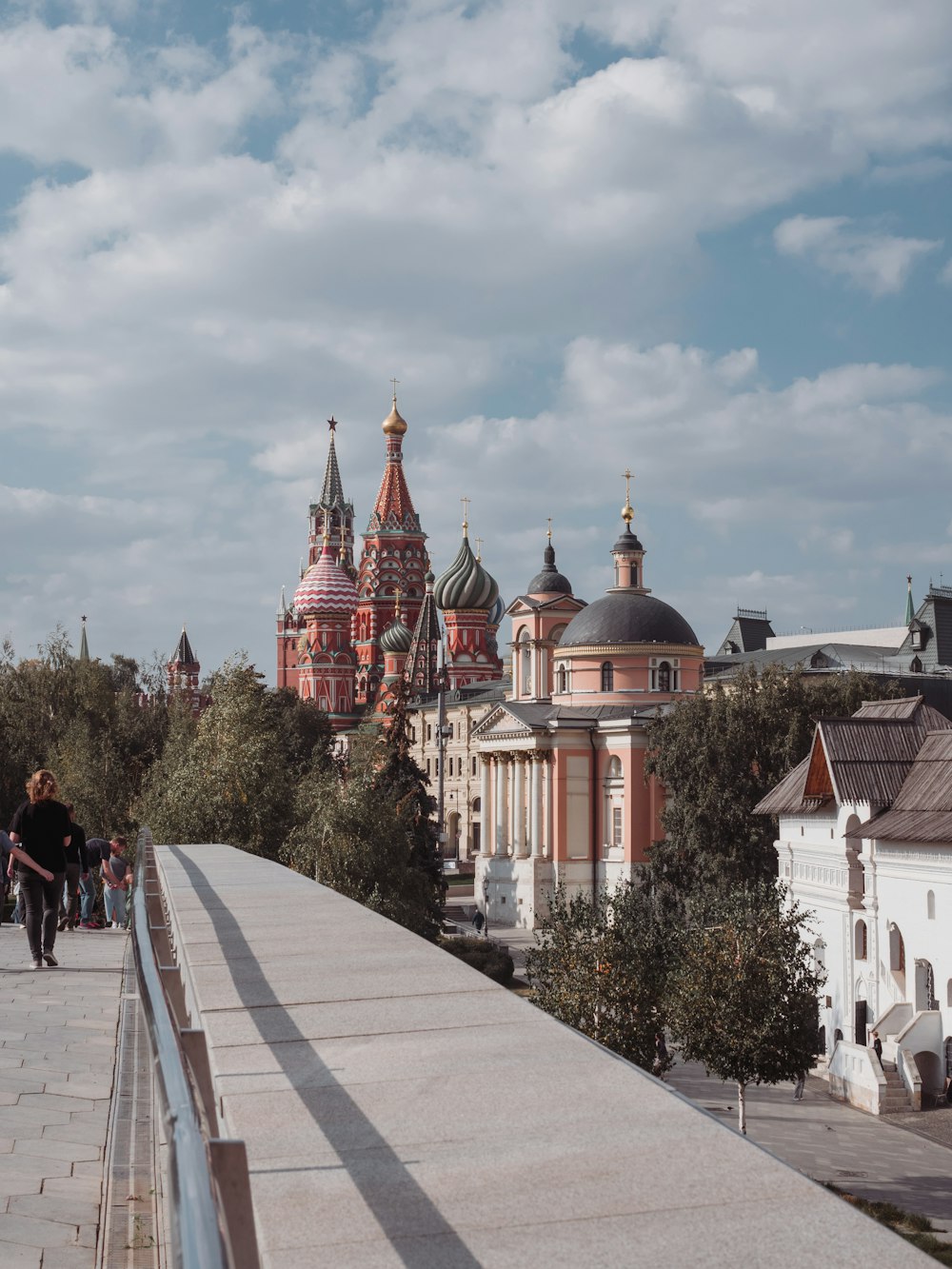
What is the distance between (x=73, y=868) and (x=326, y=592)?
302ft

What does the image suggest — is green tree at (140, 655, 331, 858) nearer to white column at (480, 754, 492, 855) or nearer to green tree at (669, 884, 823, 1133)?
green tree at (669, 884, 823, 1133)

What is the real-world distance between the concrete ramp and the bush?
3665 cm

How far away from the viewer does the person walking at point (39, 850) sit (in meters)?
11.5

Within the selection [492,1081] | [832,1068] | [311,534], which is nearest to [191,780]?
[832,1068]

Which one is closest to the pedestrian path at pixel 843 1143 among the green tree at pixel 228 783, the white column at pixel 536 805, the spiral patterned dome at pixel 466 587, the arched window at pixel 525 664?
the green tree at pixel 228 783

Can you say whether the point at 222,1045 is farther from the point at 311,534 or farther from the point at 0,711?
the point at 311,534

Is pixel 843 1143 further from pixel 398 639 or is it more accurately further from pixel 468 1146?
pixel 398 639

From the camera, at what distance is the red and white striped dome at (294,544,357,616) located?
343 ft

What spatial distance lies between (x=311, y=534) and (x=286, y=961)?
138724 mm

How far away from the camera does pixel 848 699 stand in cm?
5212

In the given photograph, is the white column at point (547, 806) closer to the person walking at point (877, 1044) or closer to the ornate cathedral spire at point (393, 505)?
the person walking at point (877, 1044)

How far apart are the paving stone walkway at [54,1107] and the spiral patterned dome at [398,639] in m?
90.5

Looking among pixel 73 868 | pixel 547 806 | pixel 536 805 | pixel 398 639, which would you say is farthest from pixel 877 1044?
pixel 398 639

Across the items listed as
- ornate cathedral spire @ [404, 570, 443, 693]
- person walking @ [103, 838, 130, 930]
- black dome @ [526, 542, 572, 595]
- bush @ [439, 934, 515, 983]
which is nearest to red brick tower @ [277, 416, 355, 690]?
ornate cathedral spire @ [404, 570, 443, 693]
